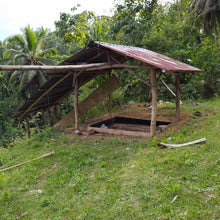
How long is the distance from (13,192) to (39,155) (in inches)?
64.9

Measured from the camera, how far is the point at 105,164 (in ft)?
16.8

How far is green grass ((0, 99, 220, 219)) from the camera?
3.48 m

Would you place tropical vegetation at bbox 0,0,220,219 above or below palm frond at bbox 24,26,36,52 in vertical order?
below

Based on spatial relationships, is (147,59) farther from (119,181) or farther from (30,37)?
(30,37)

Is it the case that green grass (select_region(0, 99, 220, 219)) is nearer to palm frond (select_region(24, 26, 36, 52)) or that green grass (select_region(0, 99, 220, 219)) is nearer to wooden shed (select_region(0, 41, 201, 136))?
wooden shed (select_region(0, 41, 201, 136))

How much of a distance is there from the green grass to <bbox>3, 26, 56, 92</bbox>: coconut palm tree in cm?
1220

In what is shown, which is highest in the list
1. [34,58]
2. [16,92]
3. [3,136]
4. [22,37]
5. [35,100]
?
[22,37]

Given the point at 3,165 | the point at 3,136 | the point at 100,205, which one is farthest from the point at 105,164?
the point at 3,136

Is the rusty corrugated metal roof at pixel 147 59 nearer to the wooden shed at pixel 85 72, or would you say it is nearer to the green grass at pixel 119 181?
the wooden shed at pixel 85 72

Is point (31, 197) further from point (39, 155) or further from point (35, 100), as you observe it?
point (35, 100)

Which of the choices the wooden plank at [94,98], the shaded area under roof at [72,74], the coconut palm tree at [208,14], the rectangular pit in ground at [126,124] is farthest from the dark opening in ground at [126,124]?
the coconut palm tree at [208,14]

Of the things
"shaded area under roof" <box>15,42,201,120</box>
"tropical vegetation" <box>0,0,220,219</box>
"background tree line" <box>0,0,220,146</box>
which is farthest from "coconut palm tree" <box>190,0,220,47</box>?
"shaded area under roof" <box>15,42,201,120</box>

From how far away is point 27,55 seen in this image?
18016mm

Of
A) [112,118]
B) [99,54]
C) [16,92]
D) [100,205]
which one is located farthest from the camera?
[16,92]
